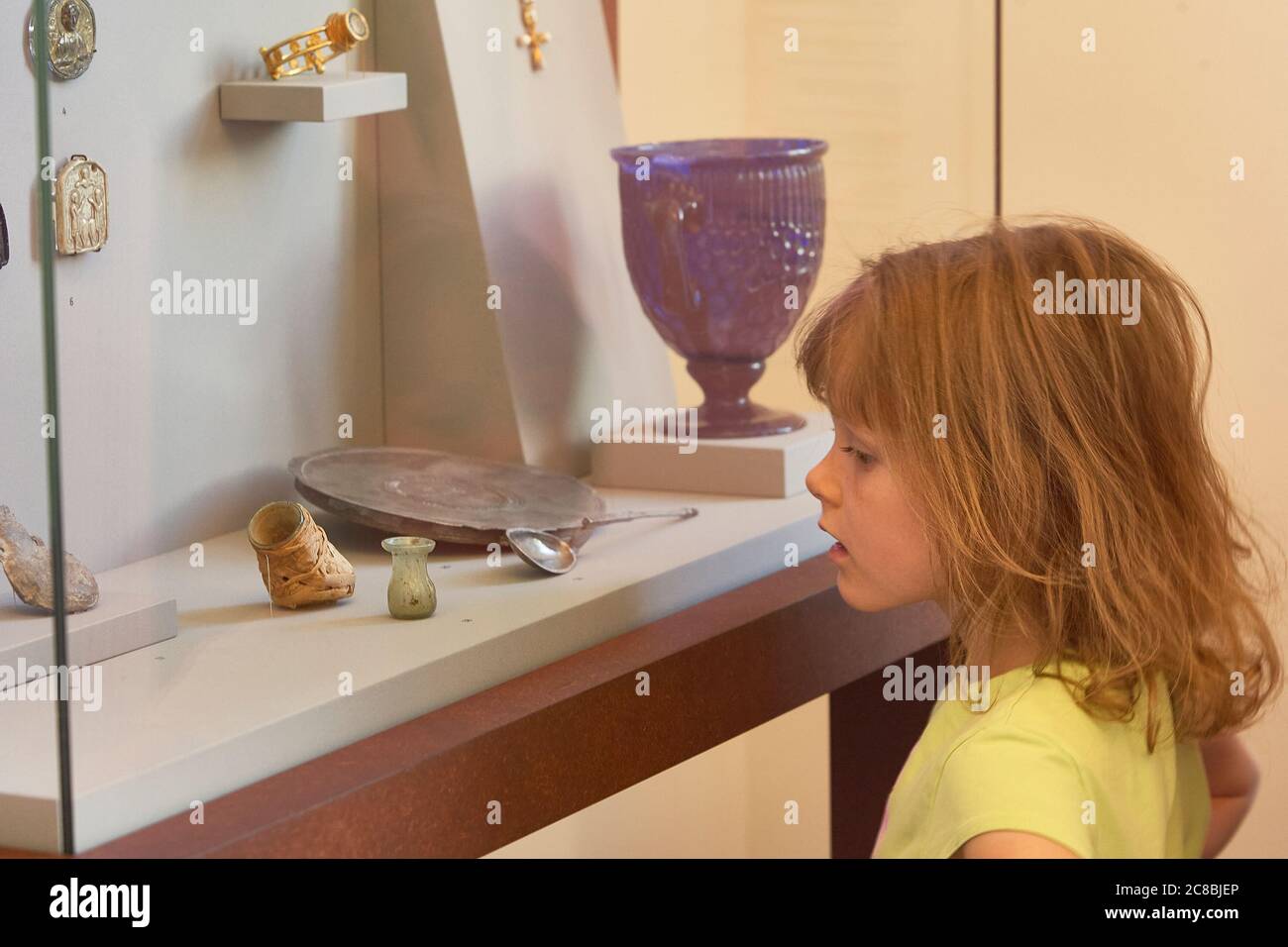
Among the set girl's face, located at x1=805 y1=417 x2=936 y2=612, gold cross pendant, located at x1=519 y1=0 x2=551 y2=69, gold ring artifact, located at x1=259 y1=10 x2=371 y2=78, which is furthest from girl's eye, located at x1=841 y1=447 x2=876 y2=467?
gold cross pendant, located at x1=519 y1=0 x2=551 y2=69

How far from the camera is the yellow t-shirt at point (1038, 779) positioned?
1075 millimetres

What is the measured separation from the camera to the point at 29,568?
1.25 metres

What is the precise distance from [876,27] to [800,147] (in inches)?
5.1

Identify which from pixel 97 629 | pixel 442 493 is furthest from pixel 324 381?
pixel 97 629

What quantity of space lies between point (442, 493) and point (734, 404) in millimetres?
342

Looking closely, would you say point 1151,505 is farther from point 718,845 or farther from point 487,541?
point 718,845

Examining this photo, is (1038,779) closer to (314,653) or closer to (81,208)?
(314,653)

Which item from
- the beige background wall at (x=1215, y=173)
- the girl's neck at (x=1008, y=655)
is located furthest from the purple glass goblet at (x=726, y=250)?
the girl's neck at (x=1008, y=655)

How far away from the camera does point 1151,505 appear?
121 cm

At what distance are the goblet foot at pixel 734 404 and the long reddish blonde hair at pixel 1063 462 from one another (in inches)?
21.7

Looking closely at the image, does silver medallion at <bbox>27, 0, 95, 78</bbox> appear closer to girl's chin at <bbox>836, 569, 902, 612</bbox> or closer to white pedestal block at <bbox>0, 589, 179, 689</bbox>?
white pedestal block at <bbox>0, 589, 179, 689</bbox>

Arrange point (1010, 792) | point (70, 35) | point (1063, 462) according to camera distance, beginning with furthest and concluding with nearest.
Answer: point (70, 35) < point (1063, 462) < point (1010, 792)

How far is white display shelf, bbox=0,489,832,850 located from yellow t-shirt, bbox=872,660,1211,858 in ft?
1.04

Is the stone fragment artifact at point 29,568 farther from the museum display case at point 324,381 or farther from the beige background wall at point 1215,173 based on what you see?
the beige background wall at point 1215,173
